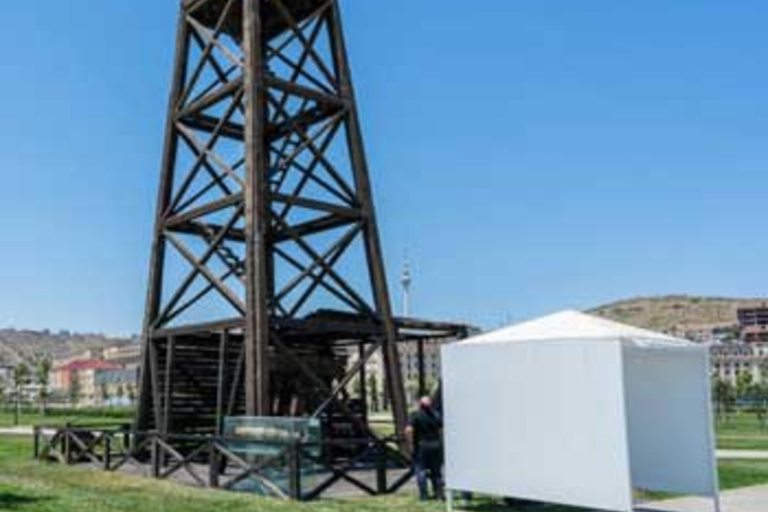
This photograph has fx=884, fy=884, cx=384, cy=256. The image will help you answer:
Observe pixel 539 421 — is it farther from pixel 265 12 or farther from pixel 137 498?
pixel 265 12

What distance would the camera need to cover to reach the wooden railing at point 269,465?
14453 mm

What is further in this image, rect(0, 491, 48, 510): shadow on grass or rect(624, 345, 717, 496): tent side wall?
rect(0, 491, 48, 510): shadow on grass

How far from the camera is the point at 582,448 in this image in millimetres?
11039

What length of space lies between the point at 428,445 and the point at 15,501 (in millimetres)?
6426

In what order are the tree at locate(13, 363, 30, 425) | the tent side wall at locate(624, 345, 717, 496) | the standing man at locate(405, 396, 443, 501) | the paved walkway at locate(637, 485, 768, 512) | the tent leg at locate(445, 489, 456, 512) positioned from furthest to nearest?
the tree at locate(13, 363, 30, 425)
the standing man at locate(405, 396, 443, 501)
the paved walkway at locate(637, 485, 768, 512)
the tent leg at locate(445, 489, 456, 512)
the tent side wall at locate(624, 345, 717, 496)

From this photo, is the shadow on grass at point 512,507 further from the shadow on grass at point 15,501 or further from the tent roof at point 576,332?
the shadow on grass at point 15,501

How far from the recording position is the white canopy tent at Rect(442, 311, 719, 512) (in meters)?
10.8

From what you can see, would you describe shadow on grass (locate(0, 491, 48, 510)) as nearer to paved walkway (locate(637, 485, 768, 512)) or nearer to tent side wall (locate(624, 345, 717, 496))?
tent side wall (locate(624, 345, 717, 496))

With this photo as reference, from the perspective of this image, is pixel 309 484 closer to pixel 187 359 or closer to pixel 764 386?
pixel 187 359

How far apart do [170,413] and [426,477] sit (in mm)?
7935

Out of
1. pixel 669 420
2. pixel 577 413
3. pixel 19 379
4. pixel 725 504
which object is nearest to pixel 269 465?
pixel 577 413

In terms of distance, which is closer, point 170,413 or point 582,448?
point 582,448

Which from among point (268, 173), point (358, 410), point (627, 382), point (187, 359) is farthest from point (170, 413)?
point (627, 382)

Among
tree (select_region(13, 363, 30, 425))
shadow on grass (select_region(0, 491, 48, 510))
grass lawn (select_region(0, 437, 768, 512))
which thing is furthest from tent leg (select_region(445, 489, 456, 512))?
tree (select_region(13, 363, 30, 425))
